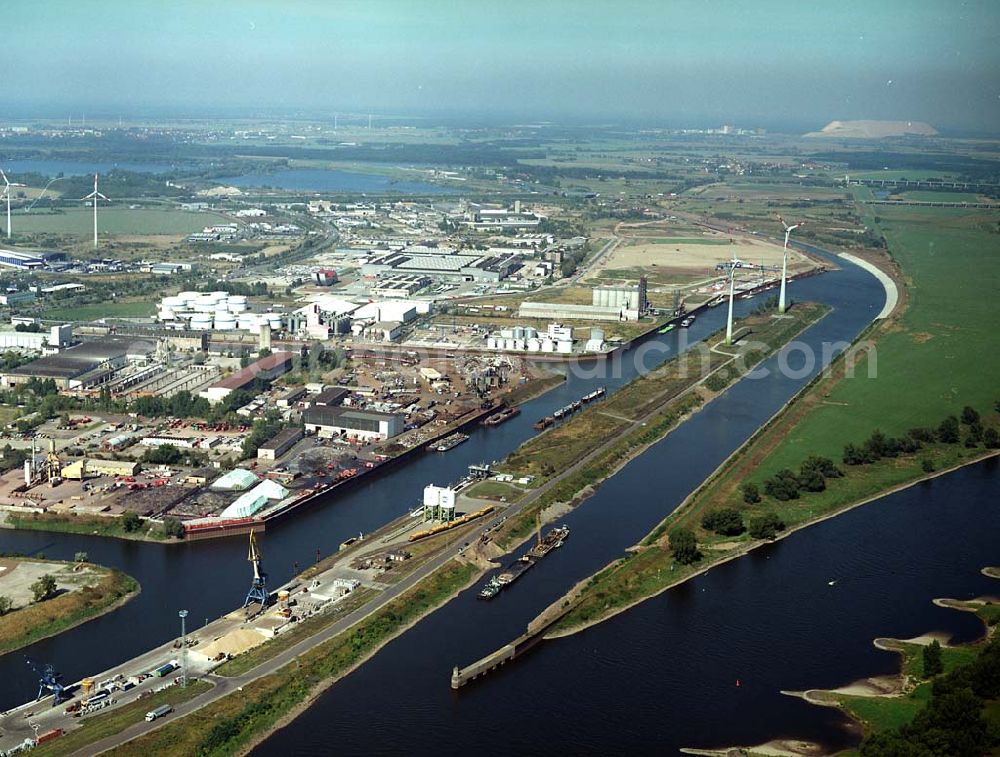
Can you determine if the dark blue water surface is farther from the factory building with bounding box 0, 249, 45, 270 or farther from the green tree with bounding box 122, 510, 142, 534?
the green tree with bounding box 122, 510, 142, 534

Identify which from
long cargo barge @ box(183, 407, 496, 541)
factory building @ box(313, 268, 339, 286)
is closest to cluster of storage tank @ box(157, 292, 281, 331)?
factory building @ box(313, 268, 339, 286)

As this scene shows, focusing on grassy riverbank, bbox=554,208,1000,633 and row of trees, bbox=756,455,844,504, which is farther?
row of trees, bbox=756,455,844,504

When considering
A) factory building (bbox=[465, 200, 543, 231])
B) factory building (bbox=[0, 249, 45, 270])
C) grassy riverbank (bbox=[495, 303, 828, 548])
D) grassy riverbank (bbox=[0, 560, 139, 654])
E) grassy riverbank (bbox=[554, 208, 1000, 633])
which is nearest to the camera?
grassy riverbank (bbox=[0, 560, 139, 654])

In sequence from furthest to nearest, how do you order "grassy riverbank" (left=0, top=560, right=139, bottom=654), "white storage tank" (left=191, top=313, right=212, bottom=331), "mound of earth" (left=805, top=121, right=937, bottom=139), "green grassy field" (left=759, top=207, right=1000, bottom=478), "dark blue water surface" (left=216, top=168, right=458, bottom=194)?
1. "mound of earth" (left=805, top=121, right=937, bottom=139)
2. "dark blue water surface" (left=216, top=168, right=458, bottom=194)
3. "white storage tank" (left=191, top=313, right=212, bottom=331)
4. "green grassy field" (left=759, top=207, right=1000, bottom=478)
5. "grassy riverbank" (left=0, top=560, right=139, bottom=654)

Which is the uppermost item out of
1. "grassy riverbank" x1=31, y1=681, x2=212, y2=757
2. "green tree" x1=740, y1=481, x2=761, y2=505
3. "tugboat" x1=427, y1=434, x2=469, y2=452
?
"green tree" x1=740, y1=481, x2=761, y2=505

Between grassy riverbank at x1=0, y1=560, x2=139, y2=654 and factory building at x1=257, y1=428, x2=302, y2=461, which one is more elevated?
factory building at x1=257, y1=428, x2=302, y2=461

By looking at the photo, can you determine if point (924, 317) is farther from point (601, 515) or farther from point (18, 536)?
point (18, 536)

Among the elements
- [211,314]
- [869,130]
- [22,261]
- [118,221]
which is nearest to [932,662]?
[211,314]

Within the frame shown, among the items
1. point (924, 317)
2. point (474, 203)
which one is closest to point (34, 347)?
point (924, 317)

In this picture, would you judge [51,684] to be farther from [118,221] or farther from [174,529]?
[118,221]
